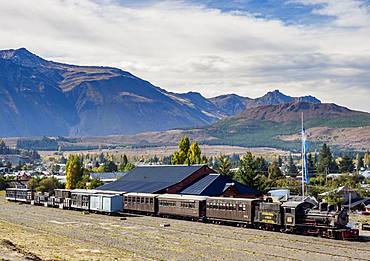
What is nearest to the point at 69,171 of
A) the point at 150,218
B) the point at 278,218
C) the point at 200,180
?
the point at 200,180

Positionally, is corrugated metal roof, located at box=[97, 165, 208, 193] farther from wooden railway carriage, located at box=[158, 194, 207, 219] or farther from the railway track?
the railway track

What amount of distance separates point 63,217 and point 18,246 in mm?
29066

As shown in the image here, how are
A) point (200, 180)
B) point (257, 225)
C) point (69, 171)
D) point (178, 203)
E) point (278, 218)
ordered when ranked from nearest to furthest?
point (278, 218) → point (257, 225) → point (178, 203) → point (200, 180) → point (69, 171)

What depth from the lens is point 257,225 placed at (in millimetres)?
58375

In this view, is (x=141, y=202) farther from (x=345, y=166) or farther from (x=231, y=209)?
(x=345, y=166)

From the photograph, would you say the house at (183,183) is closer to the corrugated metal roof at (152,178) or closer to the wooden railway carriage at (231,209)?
the corrugated metal roof at (152,178)

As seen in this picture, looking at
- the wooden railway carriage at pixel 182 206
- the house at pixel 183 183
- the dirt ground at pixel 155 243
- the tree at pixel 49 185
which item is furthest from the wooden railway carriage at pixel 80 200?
the tree at pixel 49 185

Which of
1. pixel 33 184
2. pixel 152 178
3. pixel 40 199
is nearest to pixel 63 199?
pixel 40 199

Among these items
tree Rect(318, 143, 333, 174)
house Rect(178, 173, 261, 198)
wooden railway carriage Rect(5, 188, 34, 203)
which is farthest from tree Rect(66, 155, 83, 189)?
tree Rect(318, 143, 333, 174)

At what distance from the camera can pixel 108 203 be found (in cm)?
7581

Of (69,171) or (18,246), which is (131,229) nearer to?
(18,246)

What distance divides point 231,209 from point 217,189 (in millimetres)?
17761

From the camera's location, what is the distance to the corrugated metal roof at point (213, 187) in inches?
3056

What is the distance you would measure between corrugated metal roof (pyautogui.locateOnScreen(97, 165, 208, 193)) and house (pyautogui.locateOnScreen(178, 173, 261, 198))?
332 cm
